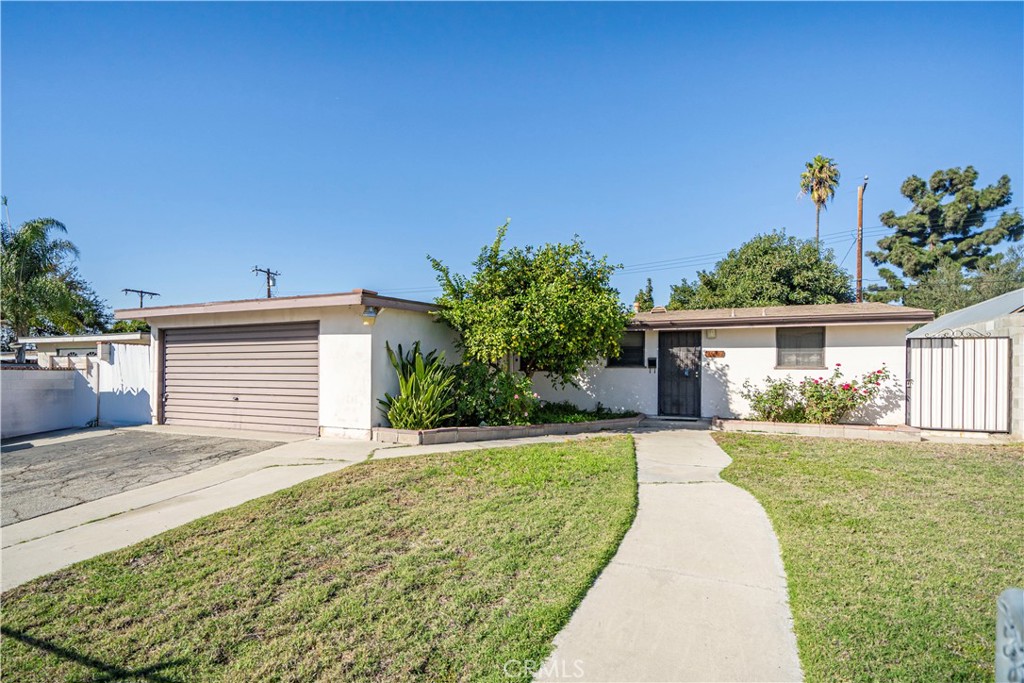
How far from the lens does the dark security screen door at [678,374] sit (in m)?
11.5

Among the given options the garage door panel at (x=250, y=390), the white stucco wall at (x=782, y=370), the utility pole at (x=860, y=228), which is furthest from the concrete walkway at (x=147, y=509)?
the utility pole at (x=860, y=228)

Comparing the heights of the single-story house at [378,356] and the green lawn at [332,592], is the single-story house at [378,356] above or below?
above

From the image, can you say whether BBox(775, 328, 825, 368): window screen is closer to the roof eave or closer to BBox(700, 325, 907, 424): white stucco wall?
BBox(700, 325, 907, 424): white stucco wall

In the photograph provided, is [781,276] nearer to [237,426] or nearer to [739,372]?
[739,372]

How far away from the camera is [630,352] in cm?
1203

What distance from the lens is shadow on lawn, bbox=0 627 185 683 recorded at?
8.05 ft

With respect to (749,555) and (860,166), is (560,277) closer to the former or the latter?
(749,555)

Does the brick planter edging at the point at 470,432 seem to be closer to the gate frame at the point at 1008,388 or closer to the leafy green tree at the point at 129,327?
the gate frame at the point at 1008,388

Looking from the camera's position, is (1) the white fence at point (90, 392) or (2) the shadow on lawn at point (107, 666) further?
(1) the white fence at point (90, 392)

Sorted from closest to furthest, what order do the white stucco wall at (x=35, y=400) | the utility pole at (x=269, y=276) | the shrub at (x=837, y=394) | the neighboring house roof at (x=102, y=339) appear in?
the shrub at (x=837, y=394) < the white stucco wall at (x=35, y=400) < the neighboring house roof at (x=102, y=339) < the utility pole at (x=269, y=276)

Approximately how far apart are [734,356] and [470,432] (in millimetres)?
6548

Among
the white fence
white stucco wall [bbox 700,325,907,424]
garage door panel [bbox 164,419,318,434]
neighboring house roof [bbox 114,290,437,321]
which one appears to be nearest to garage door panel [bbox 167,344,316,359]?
neighboring house roof [bbox 114,290,437,321]

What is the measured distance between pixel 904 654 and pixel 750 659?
2.58 feet

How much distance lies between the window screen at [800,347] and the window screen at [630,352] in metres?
3.01
